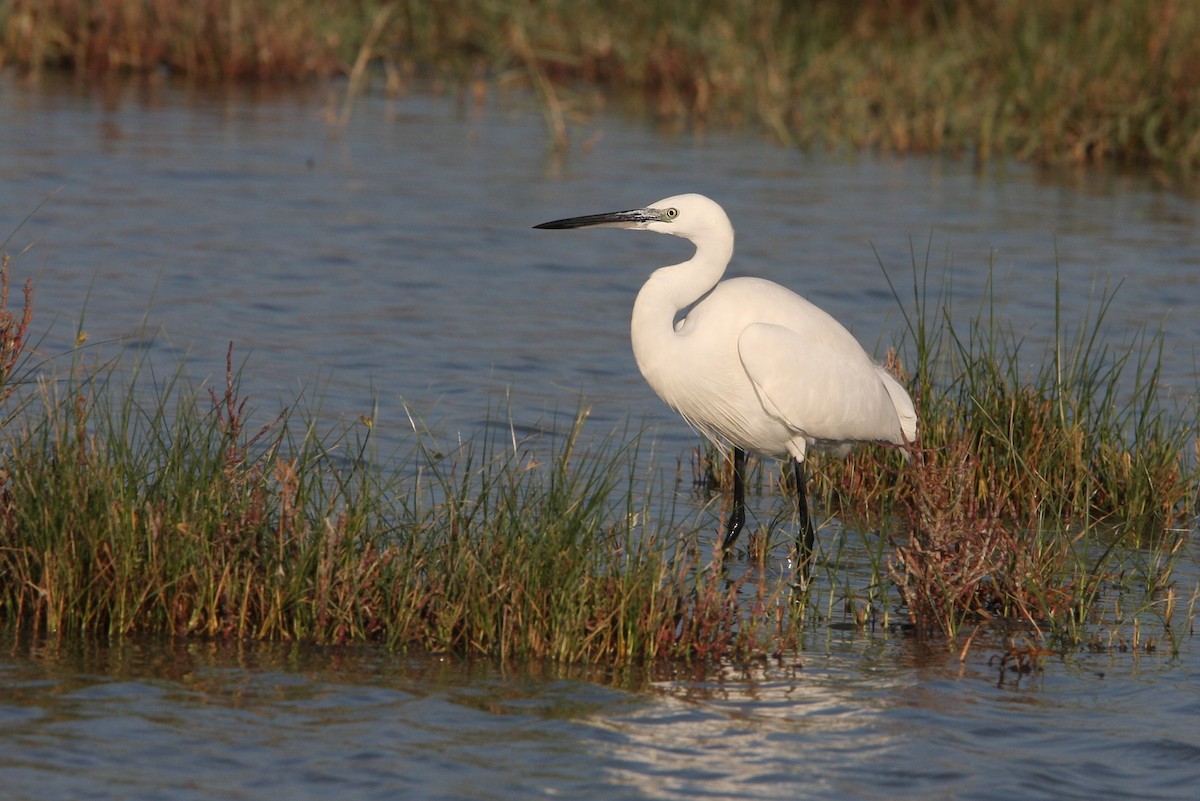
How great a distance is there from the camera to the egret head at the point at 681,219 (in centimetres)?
586

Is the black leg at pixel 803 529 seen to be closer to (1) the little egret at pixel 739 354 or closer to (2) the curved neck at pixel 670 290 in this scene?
(1) the little egret at pixel 739 354

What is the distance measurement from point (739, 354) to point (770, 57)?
1008 cm

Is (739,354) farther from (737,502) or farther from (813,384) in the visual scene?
(737,502)

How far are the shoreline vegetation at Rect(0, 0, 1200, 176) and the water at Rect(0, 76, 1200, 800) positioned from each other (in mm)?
403

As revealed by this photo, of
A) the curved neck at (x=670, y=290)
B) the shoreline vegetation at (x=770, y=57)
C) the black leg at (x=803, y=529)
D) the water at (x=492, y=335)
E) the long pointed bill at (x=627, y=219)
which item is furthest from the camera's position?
the shoreline vegetation at (x=770, y=57)

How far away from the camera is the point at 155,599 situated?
→ 4555mm

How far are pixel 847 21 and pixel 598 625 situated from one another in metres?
13.1

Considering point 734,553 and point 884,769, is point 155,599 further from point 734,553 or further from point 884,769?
point 734,553

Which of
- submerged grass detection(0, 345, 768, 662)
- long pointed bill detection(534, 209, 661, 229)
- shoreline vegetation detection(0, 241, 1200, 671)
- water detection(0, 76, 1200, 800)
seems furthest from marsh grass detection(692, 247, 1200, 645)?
long pointed bill detection(534, 209, 661, 229)

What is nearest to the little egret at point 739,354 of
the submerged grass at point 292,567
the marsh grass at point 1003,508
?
the marsh grass at point 1003,508

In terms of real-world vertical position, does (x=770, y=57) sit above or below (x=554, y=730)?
above

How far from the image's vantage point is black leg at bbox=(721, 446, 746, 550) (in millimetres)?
6021

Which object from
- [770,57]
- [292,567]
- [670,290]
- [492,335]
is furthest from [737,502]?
[770,57]

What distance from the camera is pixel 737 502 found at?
6.21 m
